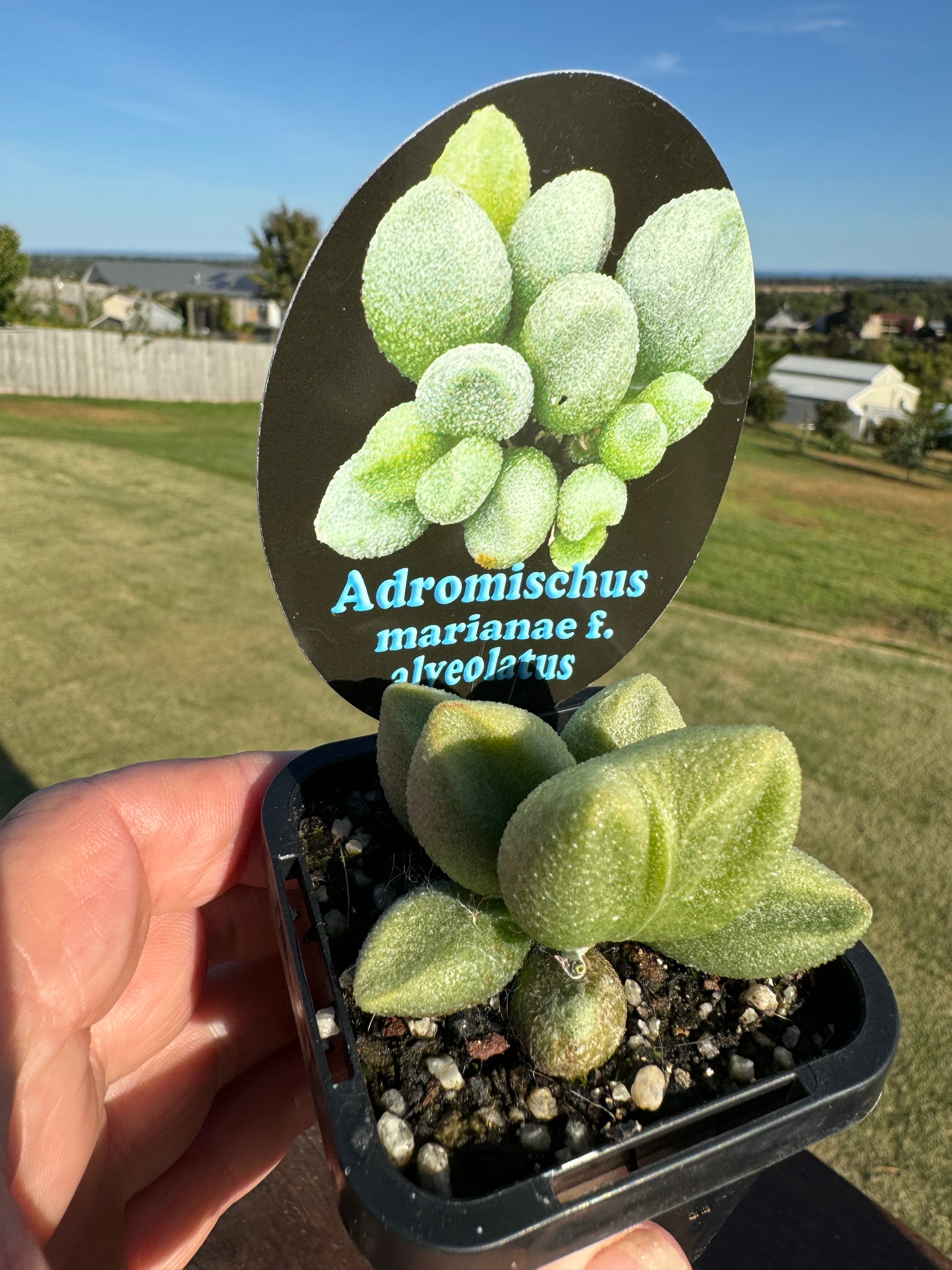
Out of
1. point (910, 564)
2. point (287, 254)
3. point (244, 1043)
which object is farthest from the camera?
point (287, 254)

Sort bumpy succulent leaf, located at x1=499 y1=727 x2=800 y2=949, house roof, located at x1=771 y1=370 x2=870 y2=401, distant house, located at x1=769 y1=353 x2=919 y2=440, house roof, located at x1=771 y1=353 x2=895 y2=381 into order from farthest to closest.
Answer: house roof, located at x1=771 y1=353 x2=895 y2=381 < house roof, located at x1=771 y1=370 x2=870 y2=401 < distant house, located at x1=769 y1=353 x2=919 y2=440 < bumpy succulent leaf, located at x1=499 y1=727 x2=800 y2=949

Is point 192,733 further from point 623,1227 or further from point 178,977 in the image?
point 623,1227

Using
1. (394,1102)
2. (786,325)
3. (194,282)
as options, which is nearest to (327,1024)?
(394,1102)

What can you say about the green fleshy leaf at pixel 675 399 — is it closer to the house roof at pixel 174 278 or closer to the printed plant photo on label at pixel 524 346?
the printed plant photo on label at pixel 524 346

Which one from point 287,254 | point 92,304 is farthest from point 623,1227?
point 92,304

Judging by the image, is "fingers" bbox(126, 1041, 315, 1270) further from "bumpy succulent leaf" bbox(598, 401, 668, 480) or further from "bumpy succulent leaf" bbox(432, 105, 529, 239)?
"bumpy succulent leaf" bbox(432, 105, 529, 239)

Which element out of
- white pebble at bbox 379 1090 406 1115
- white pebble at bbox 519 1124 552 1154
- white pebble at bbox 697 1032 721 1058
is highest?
white pebble at bbox 697 1032 721 1058

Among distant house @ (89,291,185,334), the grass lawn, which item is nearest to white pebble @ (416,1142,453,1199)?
the grass lawn
